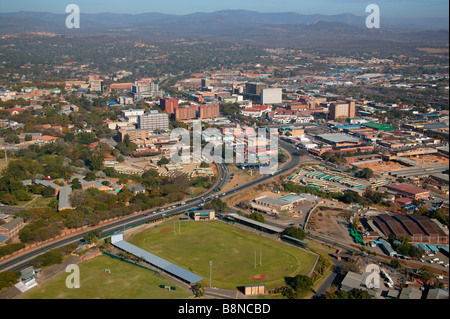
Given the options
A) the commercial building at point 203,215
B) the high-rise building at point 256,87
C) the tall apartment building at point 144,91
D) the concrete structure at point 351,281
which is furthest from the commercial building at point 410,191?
→ the tall apartment building at point 144,91

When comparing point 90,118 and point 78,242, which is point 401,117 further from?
point 78,242

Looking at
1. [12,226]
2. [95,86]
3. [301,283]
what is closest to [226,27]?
[95,86]

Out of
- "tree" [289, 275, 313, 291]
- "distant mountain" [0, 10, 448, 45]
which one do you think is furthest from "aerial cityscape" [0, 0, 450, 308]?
"distant mountain" [0, 10, 448, 45]

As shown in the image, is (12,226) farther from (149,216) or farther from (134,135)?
(134,135)

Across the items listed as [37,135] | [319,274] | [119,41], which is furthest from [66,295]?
[119,41]

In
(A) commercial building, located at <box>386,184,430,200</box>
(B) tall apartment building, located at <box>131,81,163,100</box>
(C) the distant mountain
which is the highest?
(C) the distant mountain

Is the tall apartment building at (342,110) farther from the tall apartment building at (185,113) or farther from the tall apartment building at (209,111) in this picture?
the tall apartment building at (185,113)

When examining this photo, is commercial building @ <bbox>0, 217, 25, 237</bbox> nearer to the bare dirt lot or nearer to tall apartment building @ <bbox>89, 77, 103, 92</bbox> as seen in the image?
the bare dirt lot
